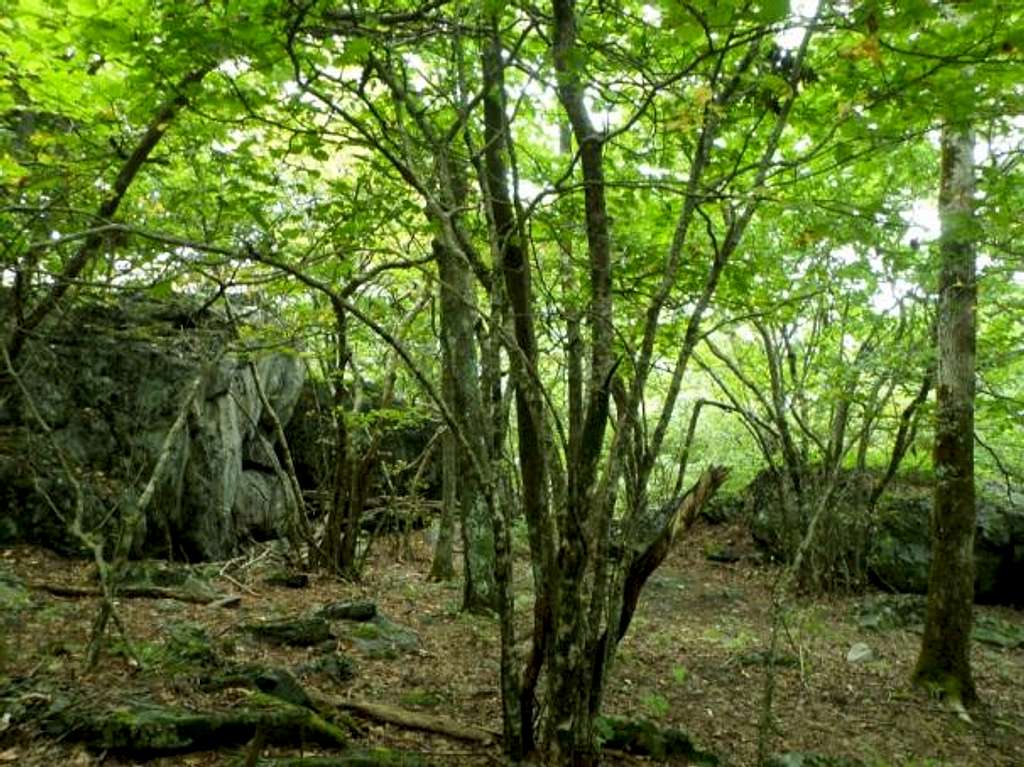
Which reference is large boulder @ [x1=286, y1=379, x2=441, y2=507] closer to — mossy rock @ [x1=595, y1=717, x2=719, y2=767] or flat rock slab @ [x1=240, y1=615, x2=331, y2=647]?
flat rock slab @ [x1=240, y1=615, x2=331, y2=647]

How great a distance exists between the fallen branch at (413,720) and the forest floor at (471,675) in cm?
5

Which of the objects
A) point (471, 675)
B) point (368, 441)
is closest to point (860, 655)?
point (471, 675)

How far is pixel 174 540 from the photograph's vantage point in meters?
10.1

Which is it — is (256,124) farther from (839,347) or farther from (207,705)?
(839,347)

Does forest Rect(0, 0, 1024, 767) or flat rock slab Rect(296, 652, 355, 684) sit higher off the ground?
forest Rect(0, 0, 1024, 767)

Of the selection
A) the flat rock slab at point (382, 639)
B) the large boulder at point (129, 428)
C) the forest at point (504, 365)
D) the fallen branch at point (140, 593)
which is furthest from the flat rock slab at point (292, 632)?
the large boulder at point (129, 428)

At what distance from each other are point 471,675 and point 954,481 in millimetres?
5071

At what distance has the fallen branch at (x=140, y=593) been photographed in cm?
698

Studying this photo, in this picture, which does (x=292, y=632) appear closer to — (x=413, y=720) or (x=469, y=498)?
(x=413, y=720)

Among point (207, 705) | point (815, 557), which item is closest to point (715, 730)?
point (207, 705)

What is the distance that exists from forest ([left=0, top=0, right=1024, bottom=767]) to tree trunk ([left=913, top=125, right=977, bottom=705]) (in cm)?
3

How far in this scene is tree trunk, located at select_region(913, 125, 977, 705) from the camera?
730cm

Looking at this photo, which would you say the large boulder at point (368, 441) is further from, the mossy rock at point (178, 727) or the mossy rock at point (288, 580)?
the mossy rock at point (178, 727)

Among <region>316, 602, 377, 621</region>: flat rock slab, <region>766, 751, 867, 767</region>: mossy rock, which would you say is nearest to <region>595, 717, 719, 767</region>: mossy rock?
<region>766, 751, 867, 767</region>: mossy rock
